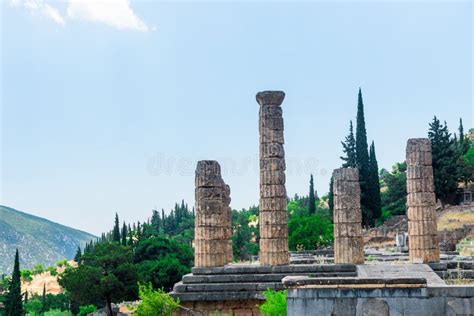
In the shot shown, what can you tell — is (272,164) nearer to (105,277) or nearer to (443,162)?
(105,277)

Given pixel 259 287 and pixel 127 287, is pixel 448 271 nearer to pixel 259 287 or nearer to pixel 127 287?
pixel 259 287

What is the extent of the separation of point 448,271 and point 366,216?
1443 inches

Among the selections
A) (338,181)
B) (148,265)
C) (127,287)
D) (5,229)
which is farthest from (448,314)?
(5,229)

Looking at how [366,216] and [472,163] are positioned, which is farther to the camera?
[472,163]

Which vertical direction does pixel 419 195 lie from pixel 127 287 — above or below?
above

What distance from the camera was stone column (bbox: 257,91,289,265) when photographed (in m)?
19.1

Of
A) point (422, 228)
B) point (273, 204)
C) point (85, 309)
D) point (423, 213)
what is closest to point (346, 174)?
point (273, 204)

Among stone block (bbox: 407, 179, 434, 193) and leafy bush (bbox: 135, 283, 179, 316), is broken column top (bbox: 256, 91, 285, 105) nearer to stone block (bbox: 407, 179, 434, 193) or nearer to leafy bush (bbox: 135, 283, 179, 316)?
stone block (bbox: 407, 179, 434, 193)

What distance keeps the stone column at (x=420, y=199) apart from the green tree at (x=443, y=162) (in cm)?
3706

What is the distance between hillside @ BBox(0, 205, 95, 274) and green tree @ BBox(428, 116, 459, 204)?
12182cm

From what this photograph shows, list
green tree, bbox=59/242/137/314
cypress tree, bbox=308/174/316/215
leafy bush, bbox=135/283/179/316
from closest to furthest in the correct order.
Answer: leafy bush, bbox=135/283/179/316, green tree, bbox=59/242/137/314, cypress tree, bbox=308/174/316/215

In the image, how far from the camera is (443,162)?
5444cm

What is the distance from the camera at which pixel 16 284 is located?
37.9m

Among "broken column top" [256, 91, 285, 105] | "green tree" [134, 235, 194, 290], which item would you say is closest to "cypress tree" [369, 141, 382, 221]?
"green tree" [134, 235, 194, 290]
